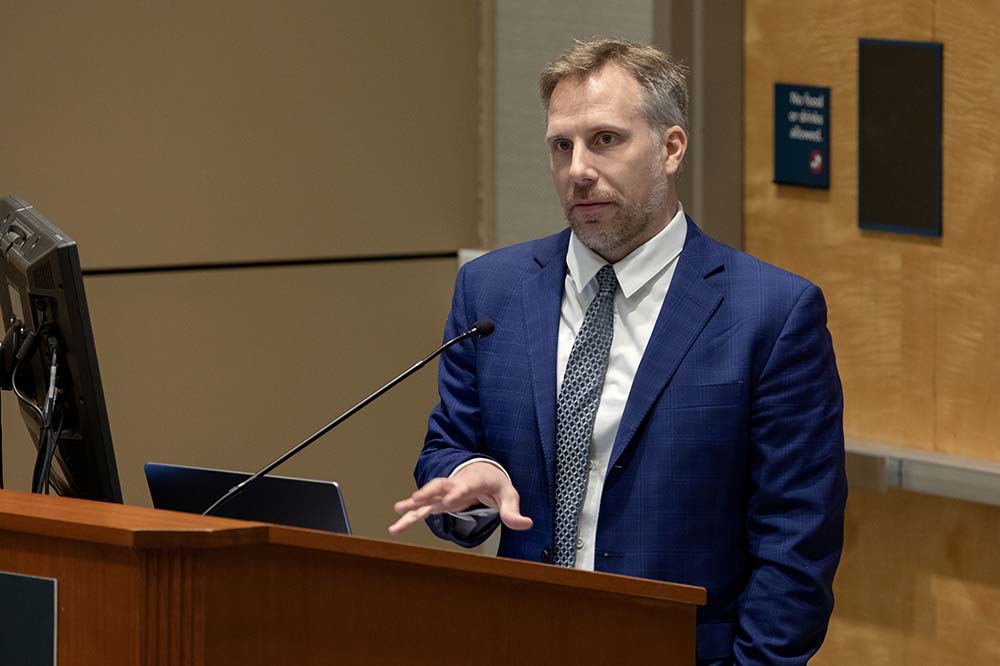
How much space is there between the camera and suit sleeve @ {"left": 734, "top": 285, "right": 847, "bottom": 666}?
2021mm

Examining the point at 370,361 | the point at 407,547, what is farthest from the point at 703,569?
the point at 370,361

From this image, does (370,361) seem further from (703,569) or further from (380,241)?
(703,569)

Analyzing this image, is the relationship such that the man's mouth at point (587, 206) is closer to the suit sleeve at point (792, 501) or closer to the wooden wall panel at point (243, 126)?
the suit sleeve at point (792, 501)

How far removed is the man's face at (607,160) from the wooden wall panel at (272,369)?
175 centimetres

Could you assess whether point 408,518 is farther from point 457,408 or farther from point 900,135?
point 900,135

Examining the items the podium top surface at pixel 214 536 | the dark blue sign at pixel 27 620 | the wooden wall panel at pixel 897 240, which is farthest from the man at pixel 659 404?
the wooden wall panel at pixel 897 240

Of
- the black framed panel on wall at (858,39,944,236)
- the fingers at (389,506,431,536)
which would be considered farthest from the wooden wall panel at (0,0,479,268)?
the fingers at (389,506,431,536)

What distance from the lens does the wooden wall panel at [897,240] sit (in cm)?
305

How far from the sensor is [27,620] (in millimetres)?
1463

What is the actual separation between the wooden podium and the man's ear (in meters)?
0.76

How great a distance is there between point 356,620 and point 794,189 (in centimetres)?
Answer: 216

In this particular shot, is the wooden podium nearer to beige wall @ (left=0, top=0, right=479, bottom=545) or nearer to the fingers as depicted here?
the fingers

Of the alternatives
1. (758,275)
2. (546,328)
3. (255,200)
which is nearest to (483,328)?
(546,328)

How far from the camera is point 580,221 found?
84.7 inches
